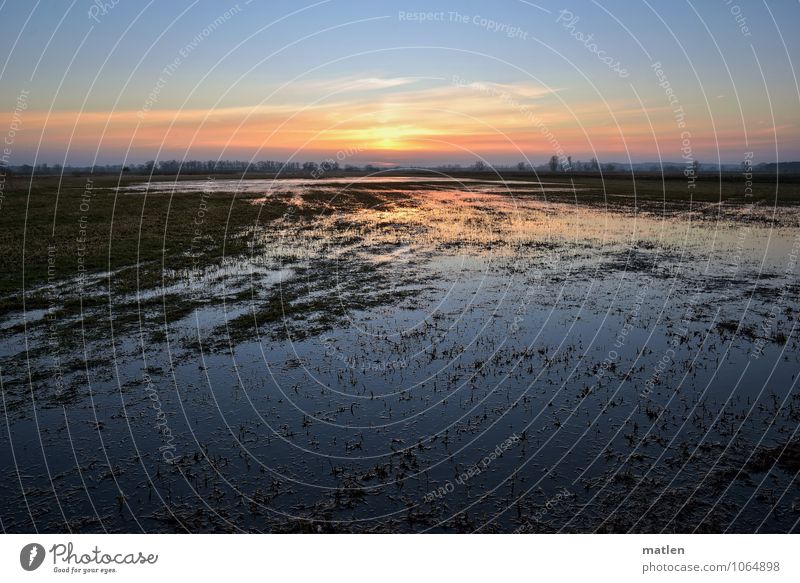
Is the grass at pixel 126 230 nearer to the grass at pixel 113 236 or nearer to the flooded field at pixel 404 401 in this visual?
the grass at pixel 113 236

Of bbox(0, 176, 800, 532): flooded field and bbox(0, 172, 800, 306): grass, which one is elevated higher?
bbox(0, 172, 800, 306): grass

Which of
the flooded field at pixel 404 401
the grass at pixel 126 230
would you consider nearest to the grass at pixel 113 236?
the grass at pixel 126 230

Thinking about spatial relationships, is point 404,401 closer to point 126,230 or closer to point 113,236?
point 113,236

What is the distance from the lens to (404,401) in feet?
59.2

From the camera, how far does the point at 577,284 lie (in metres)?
33.9

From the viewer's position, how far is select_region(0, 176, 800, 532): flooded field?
41.3ft

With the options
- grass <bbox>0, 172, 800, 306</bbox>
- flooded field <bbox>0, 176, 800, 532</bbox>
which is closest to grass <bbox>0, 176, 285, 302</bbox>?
grass <bbox>0, 172, 800, 306</bbox>

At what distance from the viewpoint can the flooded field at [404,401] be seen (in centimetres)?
1258

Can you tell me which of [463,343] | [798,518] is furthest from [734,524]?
[463,343]

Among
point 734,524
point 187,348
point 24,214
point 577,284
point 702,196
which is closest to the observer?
point 734,524

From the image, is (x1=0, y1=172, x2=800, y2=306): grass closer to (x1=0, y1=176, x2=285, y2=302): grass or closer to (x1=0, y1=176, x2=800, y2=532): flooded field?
(x1=0, y1=176, x2=285, y2=302): grass

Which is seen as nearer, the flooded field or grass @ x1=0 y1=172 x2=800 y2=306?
the flooded field

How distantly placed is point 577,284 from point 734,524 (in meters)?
23.1

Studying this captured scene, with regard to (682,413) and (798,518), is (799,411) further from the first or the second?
(798,518)
